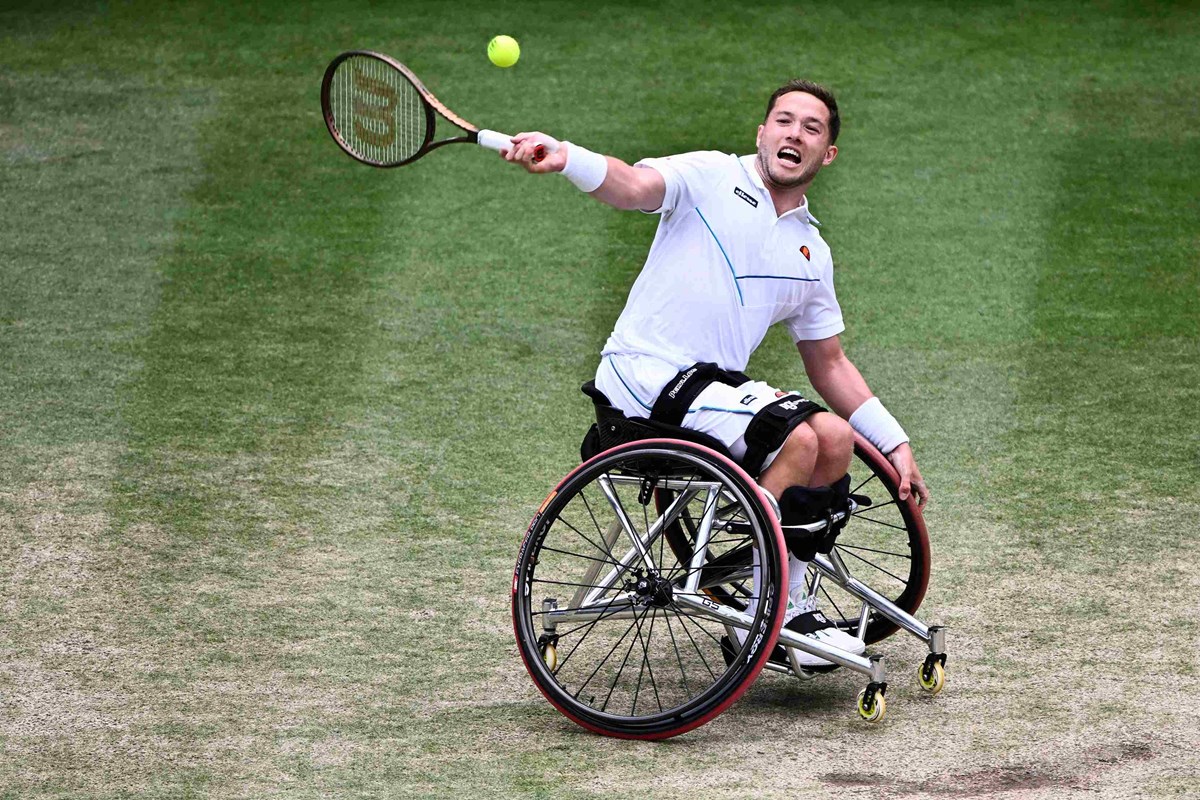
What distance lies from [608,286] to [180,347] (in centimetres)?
208

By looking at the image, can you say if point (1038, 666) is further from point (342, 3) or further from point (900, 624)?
point (342, 3)

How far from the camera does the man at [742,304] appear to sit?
183 inches

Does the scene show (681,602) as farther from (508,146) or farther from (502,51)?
(502,51)

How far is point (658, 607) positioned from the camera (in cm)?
461

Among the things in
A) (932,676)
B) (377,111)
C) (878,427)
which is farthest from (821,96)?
(932,676)

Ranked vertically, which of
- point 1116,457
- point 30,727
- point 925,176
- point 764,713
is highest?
point 925,176

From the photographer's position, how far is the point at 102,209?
895 centimetres

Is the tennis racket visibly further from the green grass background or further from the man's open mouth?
the green grass background

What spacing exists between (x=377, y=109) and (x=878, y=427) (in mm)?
1872

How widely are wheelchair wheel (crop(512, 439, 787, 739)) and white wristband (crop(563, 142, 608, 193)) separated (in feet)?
2.32

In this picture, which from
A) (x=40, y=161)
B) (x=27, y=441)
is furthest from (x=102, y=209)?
(x=27, y=441)

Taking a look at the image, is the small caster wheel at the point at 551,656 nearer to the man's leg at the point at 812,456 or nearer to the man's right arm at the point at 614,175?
the man's leg at the point at 812,456

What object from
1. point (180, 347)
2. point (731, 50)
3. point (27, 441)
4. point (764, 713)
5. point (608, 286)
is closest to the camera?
point (764, 713)

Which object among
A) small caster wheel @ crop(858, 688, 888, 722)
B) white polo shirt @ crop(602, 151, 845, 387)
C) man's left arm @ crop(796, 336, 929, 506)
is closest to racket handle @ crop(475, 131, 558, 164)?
white polo shirt @ crop(602, 151, 845, 387)
